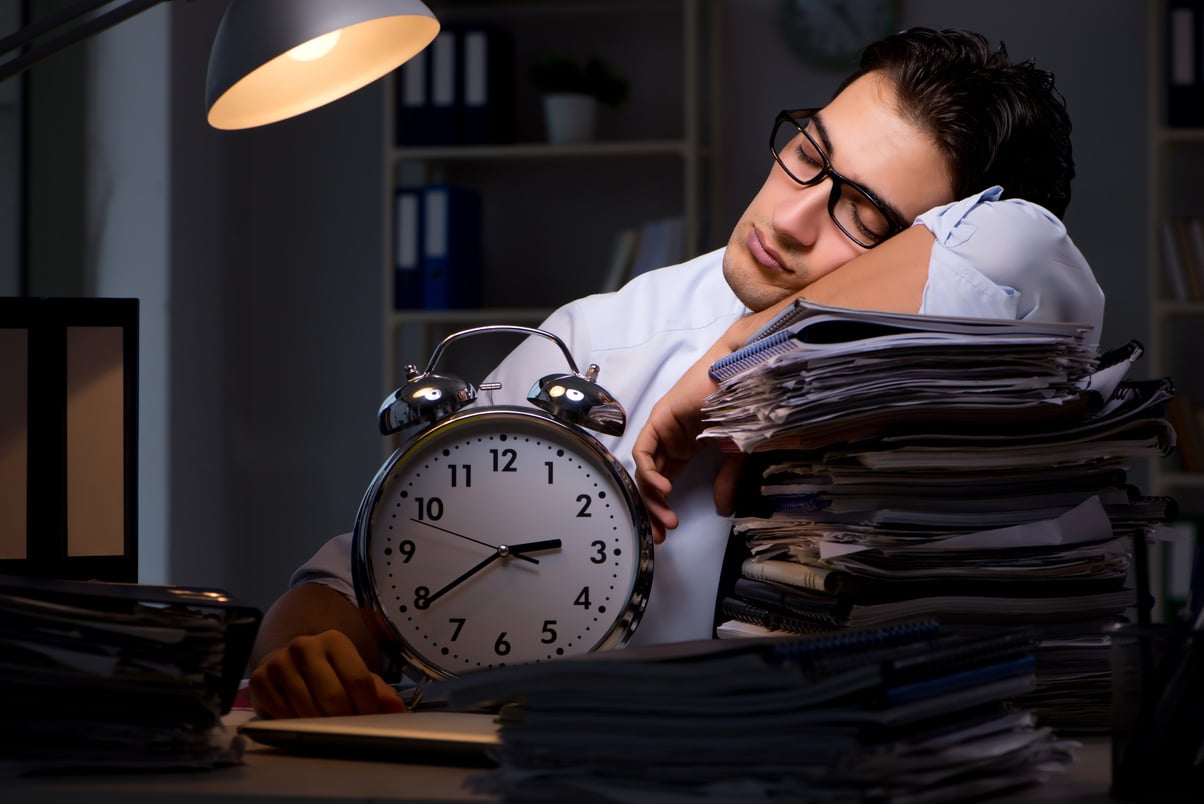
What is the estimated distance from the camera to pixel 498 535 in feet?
3.20

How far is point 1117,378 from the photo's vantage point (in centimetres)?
97

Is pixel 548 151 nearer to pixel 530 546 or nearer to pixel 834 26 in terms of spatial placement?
pixel 834 26

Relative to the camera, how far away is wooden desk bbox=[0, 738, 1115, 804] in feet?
2.12

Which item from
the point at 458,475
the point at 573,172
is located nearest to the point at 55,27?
the point at 458,475

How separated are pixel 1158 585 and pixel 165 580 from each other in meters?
2.77

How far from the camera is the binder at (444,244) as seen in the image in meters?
3.59

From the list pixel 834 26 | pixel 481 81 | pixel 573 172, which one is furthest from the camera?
pixel 573 172

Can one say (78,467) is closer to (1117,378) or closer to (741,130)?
(1117,378)

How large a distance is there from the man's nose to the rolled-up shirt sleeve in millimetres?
270

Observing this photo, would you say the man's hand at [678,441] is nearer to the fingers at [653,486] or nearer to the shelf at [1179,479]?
the fingers at [653,486]

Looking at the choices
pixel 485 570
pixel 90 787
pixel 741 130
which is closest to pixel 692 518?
pixel 485 570

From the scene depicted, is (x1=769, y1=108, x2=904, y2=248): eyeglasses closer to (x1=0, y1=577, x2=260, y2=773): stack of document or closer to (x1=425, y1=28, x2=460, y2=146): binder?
(x1=0, y1=577, x2=260, y2=773): stack of document

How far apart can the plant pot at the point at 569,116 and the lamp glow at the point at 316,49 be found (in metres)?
2.45

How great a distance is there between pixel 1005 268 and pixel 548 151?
2.63 metres
